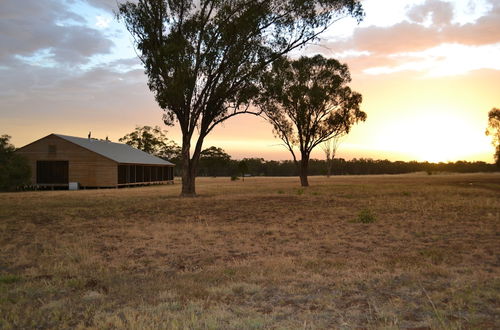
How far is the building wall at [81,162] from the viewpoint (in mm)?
46781

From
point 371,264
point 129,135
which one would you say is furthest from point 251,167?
point 371,264

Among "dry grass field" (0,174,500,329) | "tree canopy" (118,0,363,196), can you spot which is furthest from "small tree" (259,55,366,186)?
"dry grass field" (0,174,500,329)

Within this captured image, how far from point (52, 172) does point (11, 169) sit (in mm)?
4967

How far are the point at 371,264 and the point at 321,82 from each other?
38.1 metres

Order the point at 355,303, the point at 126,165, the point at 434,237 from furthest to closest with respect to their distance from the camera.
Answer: the point at 126,165
the point at 434,237
the point at 355,303

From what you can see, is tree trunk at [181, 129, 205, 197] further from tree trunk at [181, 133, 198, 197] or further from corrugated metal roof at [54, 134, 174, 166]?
corrugated metal roof at [54, 134, 174, 166]

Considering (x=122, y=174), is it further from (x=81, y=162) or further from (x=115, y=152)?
(x=81, y=162)

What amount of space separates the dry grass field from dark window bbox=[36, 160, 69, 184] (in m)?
34.1

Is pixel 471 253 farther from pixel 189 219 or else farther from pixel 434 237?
pixel 189 219

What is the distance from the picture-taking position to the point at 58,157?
Result: 154ft

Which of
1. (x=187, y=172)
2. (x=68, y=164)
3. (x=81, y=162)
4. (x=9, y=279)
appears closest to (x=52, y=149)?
(x=68, y=164)

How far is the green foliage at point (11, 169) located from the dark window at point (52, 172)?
210cm

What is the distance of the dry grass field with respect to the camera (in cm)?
548

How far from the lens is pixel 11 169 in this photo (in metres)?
42.8
